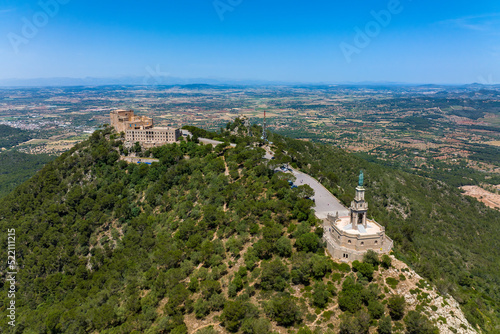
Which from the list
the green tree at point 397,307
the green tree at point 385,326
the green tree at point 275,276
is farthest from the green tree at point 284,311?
the green tree at point 397,307

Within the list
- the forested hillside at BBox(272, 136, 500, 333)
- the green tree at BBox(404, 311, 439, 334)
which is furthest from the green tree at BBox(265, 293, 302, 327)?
the forested hillside at BBox(272, 136, 500, 333)

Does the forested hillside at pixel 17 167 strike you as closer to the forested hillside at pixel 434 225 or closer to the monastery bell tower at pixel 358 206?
the forested hillside at pixel 434 225

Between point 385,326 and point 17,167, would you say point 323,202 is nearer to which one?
point 385,326

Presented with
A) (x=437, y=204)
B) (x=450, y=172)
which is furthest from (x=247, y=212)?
(x=450, y=172)

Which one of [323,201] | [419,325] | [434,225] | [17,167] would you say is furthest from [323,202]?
[17,167]

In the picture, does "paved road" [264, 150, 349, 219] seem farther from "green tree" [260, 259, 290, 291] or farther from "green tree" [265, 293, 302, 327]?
"green tree" [265, 293, 302, 327]

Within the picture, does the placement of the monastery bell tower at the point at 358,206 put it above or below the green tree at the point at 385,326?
above
